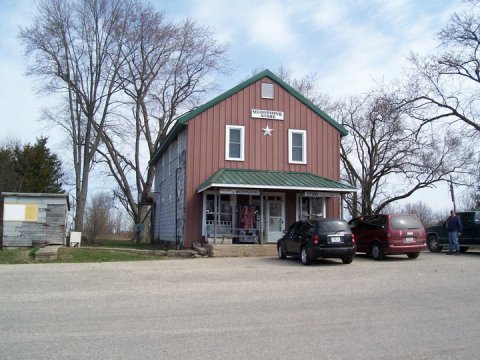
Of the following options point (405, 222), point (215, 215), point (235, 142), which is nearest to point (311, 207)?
point (235, 142)

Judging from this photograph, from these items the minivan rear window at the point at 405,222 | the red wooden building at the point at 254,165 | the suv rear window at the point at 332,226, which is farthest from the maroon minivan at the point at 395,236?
the red wooden building at the point at 254,165

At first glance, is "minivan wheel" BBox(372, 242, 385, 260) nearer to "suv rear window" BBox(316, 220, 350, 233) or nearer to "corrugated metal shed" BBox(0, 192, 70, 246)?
Answer: "suv rear window" BBox(316, 220, 350, 233)

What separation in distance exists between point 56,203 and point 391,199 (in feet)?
Result: 94.9

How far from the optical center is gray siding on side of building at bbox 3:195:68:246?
21.2m

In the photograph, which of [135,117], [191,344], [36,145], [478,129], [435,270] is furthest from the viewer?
[36,145]

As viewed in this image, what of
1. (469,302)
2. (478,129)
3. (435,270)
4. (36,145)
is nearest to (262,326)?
(469,302)

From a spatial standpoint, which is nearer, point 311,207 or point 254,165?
point 254,165

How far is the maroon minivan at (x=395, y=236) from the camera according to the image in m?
16.9

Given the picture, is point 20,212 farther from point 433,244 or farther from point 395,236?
point 433,244

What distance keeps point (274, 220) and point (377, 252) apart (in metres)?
6.27

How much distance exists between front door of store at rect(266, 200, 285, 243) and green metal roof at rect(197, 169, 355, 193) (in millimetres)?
→ 1566

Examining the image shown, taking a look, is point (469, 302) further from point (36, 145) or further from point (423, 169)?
point (36, 145)

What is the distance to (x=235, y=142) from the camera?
2255 centimetres

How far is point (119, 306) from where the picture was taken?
8977mm
